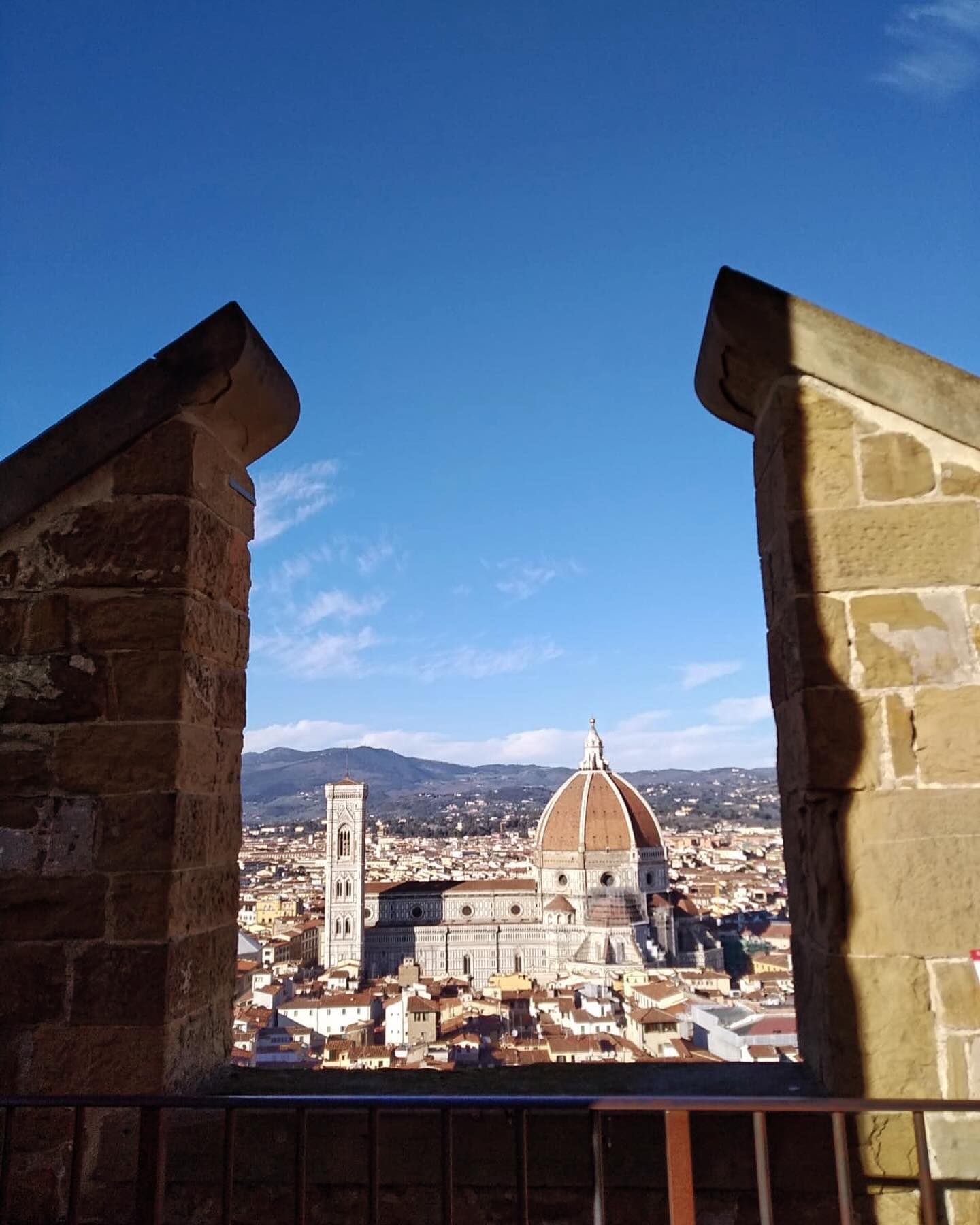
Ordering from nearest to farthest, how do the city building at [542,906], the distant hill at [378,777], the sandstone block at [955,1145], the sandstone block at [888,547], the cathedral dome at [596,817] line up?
the sandstone block at [955,1145]
the sandstone block at [888,547]
the city building at [542,906]
the cathedral dome at [596,817]
the distant hill at [378,777]

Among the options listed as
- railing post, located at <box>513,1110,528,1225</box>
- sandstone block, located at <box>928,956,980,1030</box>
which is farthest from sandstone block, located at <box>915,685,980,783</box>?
railing post, located at <box>513,1110,528,1225</box>

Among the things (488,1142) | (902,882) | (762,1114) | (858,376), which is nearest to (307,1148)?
(488,1142)

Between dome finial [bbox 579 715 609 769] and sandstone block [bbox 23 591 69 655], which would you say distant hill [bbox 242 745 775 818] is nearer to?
dome finial [bbox 579 715 609 769]

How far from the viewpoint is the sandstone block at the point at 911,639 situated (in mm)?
1989

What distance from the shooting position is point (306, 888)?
72.9 m

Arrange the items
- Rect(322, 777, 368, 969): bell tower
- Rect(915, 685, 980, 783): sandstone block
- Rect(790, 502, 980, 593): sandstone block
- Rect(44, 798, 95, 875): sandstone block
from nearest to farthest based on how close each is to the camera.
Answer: Rect(915, 685, 980, 783): sandstone block < Rect(790, 502, 980, 593): sandstone block < Rect(44, 798, 95, 875): sandstone block < Rect(322, 777, 368, 969): bell tower

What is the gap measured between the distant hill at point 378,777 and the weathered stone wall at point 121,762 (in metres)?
139

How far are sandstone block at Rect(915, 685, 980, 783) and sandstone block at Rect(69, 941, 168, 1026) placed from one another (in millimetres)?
1738

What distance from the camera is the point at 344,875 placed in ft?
190

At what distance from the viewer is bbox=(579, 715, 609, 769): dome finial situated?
2425 inches

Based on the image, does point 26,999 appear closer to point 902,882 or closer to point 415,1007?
point 902,882

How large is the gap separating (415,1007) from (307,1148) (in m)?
30.5

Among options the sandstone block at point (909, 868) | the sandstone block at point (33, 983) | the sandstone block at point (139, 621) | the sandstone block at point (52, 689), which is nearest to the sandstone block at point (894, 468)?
the sandstone block at point (909, 868)

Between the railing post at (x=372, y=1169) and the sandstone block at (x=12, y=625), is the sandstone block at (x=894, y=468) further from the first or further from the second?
the sandstone block at (x=12, y=625)
